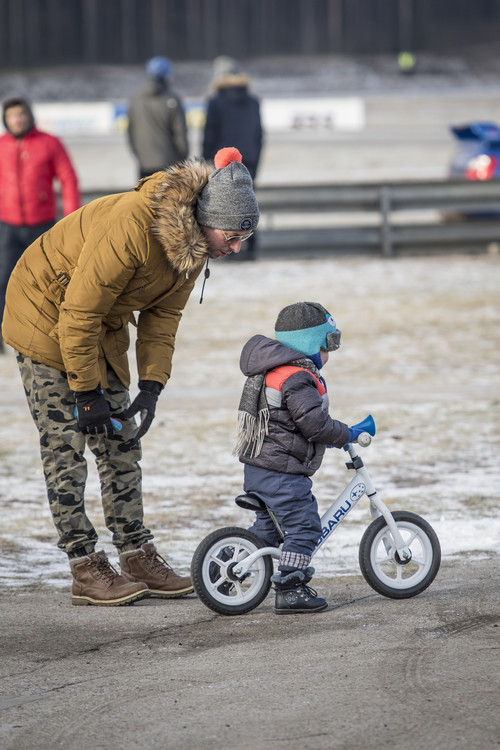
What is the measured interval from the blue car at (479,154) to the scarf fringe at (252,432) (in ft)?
40.7

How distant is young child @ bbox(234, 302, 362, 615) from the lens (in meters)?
4.46

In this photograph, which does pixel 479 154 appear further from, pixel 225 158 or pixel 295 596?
pixel 295 596

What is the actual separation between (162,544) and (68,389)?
53.2 inches

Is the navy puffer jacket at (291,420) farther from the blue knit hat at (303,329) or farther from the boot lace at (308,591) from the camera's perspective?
the boot lace at (308,591)

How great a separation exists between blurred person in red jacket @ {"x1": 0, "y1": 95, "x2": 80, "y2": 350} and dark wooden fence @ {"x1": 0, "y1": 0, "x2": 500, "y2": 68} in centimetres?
3339

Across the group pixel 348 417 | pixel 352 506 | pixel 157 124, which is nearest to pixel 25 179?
pixel 348 417

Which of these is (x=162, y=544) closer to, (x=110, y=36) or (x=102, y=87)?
(x=102, y=87)

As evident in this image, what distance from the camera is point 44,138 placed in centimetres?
925

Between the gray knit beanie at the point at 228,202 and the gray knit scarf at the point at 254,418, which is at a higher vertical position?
the gray knit beanie at the point at 228,202

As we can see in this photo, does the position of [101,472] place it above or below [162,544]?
above

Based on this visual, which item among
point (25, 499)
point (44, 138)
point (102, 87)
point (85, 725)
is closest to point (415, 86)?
point (102, 87)

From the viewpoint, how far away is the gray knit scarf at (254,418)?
14.7 ft

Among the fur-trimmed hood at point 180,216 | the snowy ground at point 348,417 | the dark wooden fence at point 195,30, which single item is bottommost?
the snowy ground at point 348,417

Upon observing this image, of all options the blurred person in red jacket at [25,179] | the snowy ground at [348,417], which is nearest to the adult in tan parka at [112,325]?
the snowy ground at [348,417]
